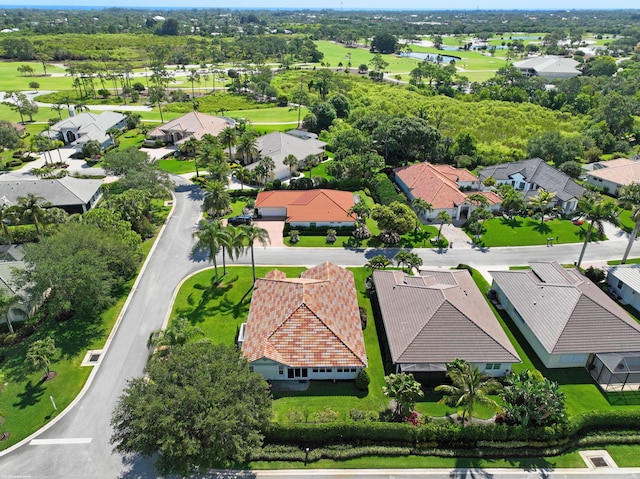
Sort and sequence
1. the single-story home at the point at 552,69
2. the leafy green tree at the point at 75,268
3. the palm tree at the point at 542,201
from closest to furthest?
the leafy green tree at the point at 75,268 < the palm tree at the point at 542,201 < the single-story home at the point at 552,69

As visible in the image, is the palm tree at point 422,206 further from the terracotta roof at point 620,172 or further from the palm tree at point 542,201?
the terracotta roof at point 620,172

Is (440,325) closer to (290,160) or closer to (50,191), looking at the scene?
(290,160)

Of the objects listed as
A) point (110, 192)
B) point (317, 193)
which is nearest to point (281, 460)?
point (317, 193)

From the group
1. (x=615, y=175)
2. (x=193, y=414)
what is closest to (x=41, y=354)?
(x=193, y=414)

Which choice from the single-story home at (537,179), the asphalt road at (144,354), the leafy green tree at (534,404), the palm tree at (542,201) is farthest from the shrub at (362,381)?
the single-story home at (537,179)

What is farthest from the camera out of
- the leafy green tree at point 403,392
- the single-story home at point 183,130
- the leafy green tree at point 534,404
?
the single-story home at point 183,130

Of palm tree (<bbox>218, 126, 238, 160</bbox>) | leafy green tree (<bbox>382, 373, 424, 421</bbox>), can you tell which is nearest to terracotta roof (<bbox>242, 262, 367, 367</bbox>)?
leafy green tree (<bbox>382, 373, 424, 421</bbox>)

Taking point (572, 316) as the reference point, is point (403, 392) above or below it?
below

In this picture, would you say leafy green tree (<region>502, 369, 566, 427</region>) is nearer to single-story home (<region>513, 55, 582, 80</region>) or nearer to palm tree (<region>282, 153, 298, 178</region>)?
palm tree (<region>282, 153, 298, 178</region>)
